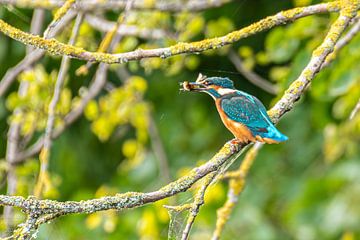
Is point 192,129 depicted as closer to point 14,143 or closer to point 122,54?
point 14,143

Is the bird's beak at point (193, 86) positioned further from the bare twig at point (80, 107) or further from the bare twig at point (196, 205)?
the bare twig at point (80, 107)

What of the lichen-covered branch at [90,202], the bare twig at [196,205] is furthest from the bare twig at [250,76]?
the lichen-covered branch at [90,202]

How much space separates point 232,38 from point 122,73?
304cm

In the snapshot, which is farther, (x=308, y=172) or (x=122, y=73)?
(x=308, y=172)

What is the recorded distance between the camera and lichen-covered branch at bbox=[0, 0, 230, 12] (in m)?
3.30

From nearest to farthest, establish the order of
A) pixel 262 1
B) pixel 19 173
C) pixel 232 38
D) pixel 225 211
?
pixel 232 38 < pixel 225 211 < pixel 19 173 < pixel 262 1

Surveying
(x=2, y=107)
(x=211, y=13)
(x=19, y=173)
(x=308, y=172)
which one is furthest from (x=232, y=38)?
(x=308, y=172)

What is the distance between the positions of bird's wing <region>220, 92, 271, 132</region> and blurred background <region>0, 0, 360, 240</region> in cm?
136

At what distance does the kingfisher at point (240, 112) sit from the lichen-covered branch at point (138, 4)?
1.18 metres

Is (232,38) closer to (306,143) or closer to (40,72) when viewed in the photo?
(40,72)

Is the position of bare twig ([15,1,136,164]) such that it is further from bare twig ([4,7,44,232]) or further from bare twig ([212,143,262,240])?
bare twig ([212,143,262,240])

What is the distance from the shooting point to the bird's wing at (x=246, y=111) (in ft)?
6.84

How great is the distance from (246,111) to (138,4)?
1.97 meters

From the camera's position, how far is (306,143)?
19.7ft
